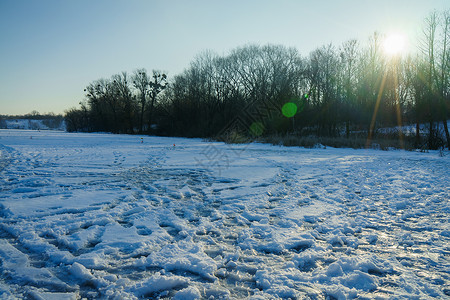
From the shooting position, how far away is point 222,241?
9.18 ft

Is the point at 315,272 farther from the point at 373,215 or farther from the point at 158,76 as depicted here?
the point at 158,76

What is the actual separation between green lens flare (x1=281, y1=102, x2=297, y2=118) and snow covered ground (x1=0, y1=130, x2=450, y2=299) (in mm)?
25045

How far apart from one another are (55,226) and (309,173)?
612 cm

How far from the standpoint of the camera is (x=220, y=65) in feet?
119

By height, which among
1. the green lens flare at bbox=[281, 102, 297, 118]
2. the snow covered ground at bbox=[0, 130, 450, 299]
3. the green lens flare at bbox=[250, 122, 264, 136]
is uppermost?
the green lens flare at bbox=[281, 102, 297, 118]

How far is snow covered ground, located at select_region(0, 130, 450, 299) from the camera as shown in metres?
1.94

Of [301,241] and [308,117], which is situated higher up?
[308,117]

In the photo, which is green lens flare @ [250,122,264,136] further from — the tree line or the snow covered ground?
the snow covered ground

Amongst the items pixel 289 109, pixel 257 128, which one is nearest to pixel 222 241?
pixel 257 128

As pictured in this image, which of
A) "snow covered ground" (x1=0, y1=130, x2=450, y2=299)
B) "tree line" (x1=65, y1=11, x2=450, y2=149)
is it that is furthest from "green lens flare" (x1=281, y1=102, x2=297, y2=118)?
"snow covered ground" (x1=0, y1=130, x2=450, y2=299)

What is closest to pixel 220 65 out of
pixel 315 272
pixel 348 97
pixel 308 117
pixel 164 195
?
pixel 308 117

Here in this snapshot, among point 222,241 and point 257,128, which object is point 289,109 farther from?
point 222,241

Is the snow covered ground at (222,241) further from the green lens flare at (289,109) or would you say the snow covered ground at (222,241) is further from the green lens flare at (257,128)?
the green lens flare at (289,109)

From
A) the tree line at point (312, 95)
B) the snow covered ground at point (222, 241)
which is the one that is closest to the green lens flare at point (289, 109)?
the tree line at point (312, 95)
